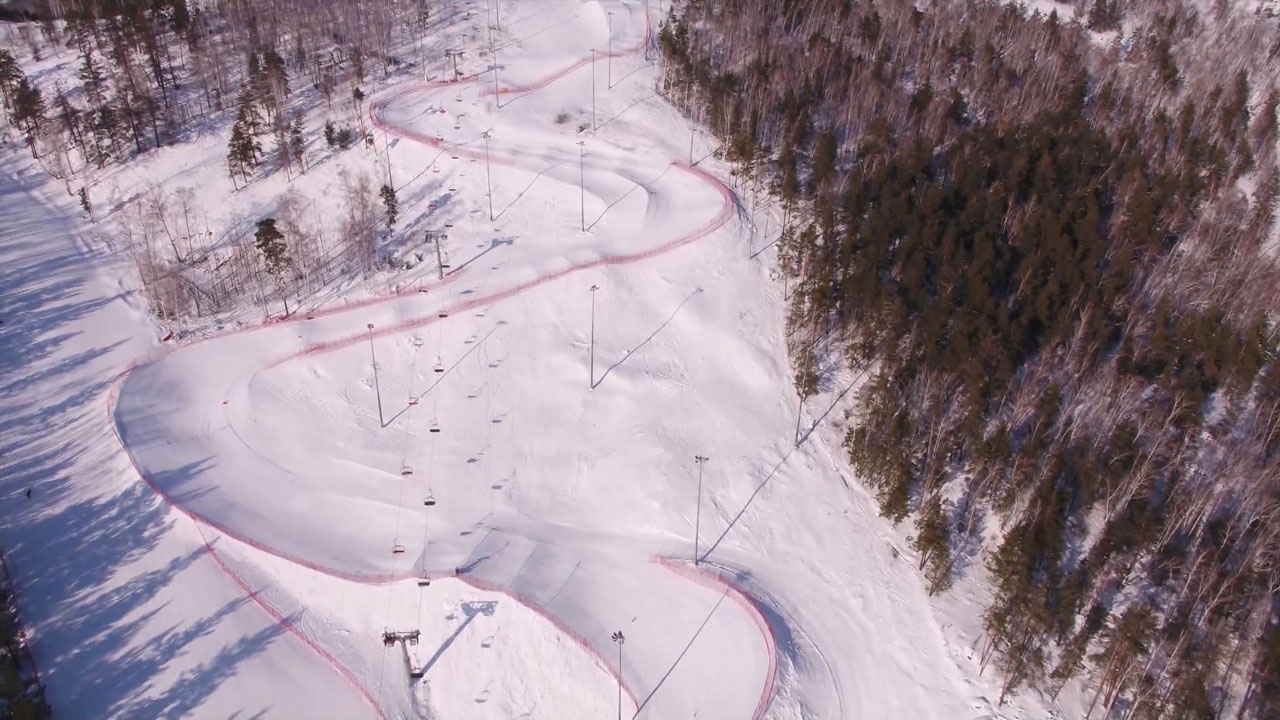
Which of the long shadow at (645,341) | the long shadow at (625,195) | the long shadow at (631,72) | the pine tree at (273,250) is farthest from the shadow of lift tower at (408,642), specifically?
the long shadow at (631,72)

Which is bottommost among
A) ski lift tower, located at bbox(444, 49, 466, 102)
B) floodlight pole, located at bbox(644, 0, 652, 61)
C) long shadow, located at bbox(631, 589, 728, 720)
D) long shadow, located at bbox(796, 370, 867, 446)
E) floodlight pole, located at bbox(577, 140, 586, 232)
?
long shadow, located at bbox(631, 589, 728, 720)

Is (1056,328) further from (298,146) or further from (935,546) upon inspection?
(298,146)

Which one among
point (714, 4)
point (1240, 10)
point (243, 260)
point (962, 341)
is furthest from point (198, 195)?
point (1240, 10)

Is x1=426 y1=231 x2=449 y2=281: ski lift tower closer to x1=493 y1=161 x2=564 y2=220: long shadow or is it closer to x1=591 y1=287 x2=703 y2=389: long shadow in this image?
x1=493 y1=161 x2=564 y2=220: long shadow

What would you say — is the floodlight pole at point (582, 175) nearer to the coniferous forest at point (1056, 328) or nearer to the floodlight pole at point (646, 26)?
the coniferous forest at point (1056, 328)

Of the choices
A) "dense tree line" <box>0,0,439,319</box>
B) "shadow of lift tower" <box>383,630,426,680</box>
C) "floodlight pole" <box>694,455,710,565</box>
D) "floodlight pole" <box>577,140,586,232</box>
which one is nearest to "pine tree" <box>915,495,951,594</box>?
"floodlight pole" <box>694,455,710,565</box>

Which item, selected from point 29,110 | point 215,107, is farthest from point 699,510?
point 29,110
